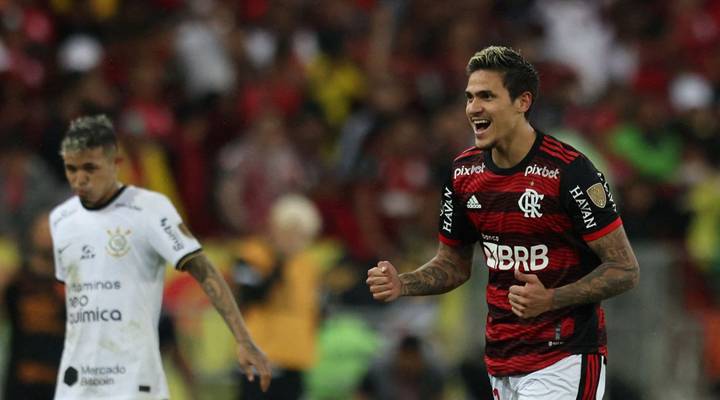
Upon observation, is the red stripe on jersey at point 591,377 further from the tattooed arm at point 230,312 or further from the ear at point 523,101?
the tattooed arm at point 230,312

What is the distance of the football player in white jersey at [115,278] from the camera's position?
24.0ft

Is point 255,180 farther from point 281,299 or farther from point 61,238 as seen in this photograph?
point 61,238

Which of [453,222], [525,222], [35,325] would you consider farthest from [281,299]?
[525,222]

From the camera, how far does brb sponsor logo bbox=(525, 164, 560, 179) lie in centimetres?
659

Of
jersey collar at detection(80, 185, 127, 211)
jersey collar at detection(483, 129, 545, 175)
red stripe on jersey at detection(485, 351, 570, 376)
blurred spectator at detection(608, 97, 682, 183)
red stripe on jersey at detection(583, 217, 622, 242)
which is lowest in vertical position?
red stripe on jersey at detection(485, 351, 570, 376)

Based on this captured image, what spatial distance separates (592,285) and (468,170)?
90cm

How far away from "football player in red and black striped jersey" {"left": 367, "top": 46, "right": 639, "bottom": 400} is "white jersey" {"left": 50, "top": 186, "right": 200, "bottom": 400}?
137cm

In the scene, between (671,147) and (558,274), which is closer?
(558,274)

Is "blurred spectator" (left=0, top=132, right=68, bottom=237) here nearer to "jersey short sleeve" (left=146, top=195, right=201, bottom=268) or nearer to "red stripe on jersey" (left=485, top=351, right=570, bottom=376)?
"jersey short sleeve" (left=146, top=195, right=201, bottom=268)

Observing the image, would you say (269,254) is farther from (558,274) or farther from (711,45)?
(711,45)

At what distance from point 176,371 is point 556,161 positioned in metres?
5.82

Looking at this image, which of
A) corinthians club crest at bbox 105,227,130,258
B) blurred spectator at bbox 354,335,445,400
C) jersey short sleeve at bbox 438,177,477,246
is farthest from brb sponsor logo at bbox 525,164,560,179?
blurred spectator at bbox 354,335,445,400

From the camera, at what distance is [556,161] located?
6.62 m

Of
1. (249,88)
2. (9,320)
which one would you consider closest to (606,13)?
(249,88)
